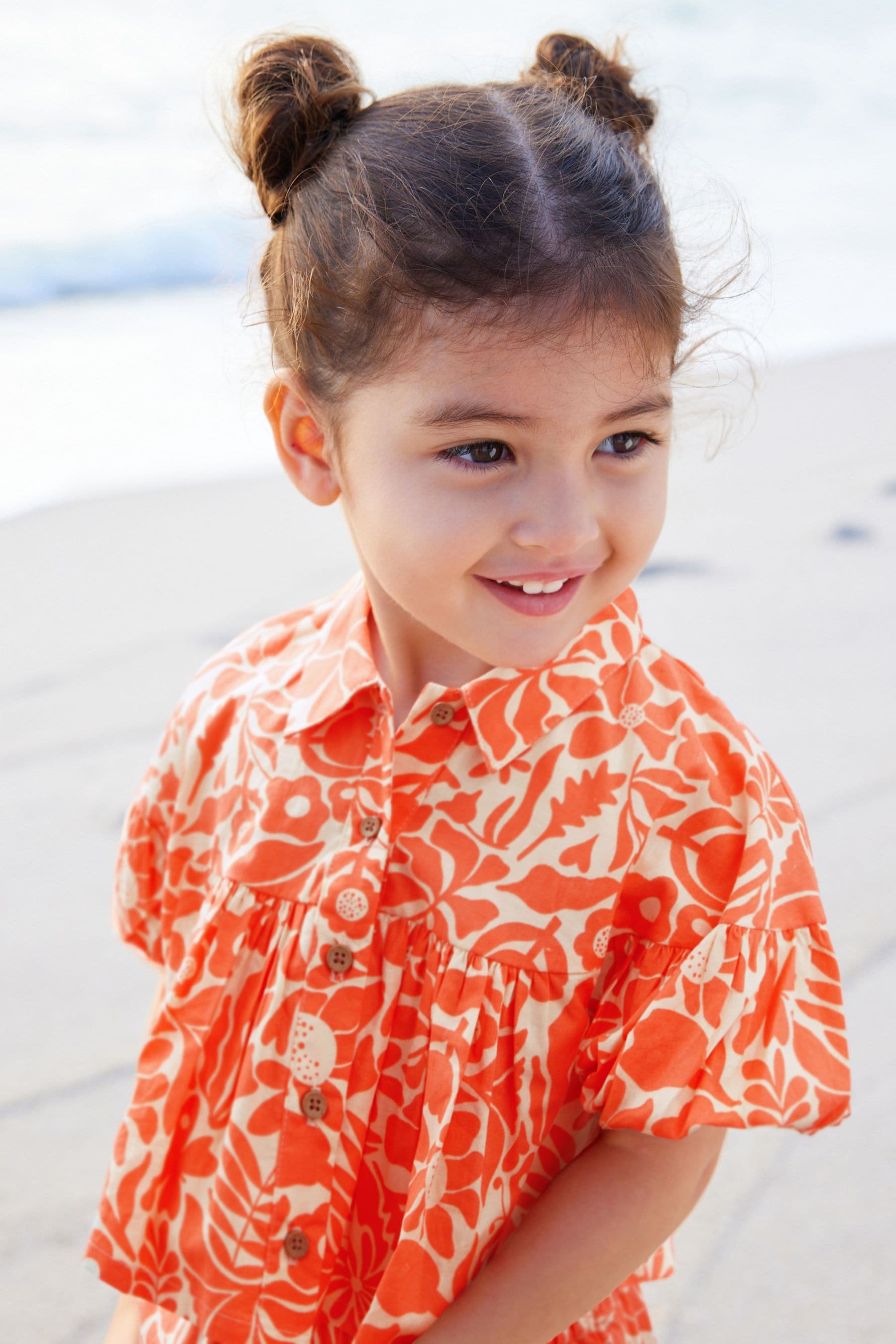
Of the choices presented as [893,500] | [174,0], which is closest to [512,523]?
[893,500]

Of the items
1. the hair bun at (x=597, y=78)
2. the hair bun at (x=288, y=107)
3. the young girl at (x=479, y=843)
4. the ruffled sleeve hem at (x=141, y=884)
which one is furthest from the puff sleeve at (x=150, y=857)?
the hair bun at (x=597, y=78)

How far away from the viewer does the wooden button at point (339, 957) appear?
975 mm

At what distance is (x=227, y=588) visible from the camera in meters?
2.95

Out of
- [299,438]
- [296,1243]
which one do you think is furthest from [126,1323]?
[299,438]

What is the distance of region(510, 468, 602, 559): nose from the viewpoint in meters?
0.89

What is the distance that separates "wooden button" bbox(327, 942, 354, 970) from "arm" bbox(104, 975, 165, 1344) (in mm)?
264

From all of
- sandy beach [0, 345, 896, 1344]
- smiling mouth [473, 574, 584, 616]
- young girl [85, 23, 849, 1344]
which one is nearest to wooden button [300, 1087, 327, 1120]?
young girl [85, 23, 849, 1344]

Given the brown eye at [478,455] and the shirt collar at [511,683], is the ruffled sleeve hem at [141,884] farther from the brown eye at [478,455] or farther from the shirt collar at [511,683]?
the brown eye at [478,455]

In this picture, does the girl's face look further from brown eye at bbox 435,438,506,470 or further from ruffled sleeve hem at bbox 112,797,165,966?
ruffled sleeve hem at bbox 112,797,165,966

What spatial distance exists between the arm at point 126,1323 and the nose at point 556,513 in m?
0.61

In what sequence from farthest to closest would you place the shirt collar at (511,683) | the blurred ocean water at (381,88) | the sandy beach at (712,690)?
the blurred ocean water at (381,88), the sandy beach at (712,690), the shirt collar at (511,683)

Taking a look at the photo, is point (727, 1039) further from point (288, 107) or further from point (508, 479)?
point (288, 107)

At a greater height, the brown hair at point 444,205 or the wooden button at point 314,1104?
the brown hair at point 444,205

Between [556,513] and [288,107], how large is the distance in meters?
0.44
